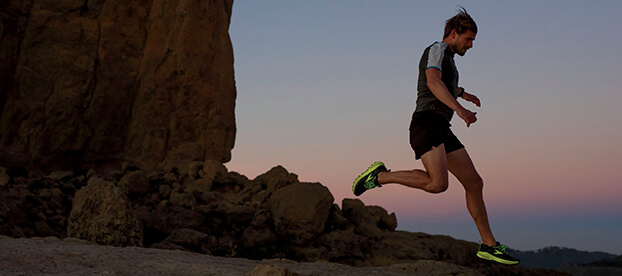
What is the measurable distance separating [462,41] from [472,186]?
53.1 inches

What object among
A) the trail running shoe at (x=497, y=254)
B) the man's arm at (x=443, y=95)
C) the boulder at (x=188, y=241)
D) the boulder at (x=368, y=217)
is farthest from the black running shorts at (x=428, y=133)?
the boulder at (x=368, y=217)

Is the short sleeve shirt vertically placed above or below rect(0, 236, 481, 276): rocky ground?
above

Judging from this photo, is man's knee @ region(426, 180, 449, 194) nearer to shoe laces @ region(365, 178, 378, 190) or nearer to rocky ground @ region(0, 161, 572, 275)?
shoe laces @ region(365, 178, 378, 190)

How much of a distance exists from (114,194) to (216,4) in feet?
32.4

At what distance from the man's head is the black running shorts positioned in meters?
0.70

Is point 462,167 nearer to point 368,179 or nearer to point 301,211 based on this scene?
point 368,179

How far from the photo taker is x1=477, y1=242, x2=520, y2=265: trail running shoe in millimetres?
5302

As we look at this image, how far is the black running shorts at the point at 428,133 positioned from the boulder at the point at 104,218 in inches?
222

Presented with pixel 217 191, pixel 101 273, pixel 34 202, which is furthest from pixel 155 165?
pixel 101 273

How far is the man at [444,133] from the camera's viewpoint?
5008mm

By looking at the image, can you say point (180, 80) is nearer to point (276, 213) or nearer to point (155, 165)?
point (155, 165)

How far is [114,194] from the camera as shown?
9477 millimetres

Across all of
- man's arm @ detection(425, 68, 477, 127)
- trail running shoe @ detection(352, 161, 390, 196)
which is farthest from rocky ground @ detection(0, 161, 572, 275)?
man's arm @ detection(425, 68, 477, 127)

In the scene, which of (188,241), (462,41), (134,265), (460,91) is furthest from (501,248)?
(188,241)
